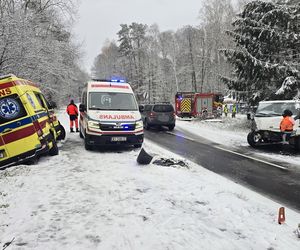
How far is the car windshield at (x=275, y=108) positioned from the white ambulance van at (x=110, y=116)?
566cm

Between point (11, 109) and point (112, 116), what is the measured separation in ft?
12.3

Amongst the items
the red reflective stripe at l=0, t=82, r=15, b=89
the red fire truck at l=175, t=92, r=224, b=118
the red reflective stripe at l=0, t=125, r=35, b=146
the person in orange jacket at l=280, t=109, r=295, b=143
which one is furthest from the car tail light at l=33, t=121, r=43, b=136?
the red fire truck at l=175, t=92, r=224, b=118

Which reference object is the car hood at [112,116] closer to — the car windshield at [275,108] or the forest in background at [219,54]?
the car windshield at [275,108]

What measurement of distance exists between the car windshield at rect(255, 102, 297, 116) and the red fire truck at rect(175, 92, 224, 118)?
18298mm

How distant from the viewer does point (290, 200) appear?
6738mm

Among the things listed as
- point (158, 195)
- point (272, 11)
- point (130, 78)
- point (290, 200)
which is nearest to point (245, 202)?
point (290, 200)

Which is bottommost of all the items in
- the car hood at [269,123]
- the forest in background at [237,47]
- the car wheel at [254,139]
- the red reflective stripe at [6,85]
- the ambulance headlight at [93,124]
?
the car wheel at [254,139]

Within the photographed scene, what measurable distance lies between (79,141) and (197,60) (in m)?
43.4

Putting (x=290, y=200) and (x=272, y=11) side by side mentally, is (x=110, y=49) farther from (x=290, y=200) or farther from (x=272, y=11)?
(x=290, y=200)

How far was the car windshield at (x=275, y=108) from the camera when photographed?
13.4 meters

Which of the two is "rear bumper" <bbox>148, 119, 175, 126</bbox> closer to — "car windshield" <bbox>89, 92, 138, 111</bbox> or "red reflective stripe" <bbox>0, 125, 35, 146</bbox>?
"car windshield" <bbox>89, 92, 138, 111</bbox>

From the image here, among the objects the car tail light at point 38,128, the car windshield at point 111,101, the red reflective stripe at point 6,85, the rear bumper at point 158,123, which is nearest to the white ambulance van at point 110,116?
the car windshield at point 111,101

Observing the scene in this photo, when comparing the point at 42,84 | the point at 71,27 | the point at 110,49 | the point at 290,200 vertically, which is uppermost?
the point at 110,49

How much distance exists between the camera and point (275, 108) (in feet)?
45.1
